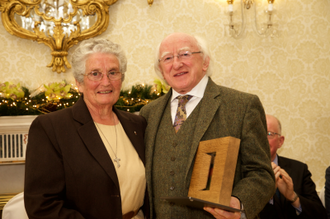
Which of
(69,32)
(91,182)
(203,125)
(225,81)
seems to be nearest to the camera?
(91,182)

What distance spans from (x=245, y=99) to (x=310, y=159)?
265 centimetres

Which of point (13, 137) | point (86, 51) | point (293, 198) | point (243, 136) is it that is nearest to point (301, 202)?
point (293, 198)

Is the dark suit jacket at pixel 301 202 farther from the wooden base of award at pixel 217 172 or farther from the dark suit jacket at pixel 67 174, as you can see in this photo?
the dark suit jacket at pixel 67 174

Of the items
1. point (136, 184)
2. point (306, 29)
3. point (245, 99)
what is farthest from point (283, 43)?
point (136, 184)

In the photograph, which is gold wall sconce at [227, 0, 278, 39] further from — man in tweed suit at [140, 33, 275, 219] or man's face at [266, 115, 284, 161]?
man in tweed suit at [140, 33, 275, 219]

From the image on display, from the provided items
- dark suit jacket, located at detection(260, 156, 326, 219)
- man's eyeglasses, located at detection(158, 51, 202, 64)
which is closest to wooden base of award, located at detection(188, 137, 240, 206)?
man's eyeglasses, located at detection(158, 51, 202, 64)

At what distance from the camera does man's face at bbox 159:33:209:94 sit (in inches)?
77.0

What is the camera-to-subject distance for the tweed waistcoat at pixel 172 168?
171cm

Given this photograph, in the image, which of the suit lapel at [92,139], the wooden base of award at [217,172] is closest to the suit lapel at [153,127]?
the suit lapel at [92,139]

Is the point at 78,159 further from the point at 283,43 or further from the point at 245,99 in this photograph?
the point at 283,43

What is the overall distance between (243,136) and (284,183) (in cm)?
83

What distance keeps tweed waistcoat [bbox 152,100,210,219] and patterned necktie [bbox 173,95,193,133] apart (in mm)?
38

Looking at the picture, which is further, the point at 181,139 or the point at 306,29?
the point at 306,29

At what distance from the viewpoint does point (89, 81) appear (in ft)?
6.04
